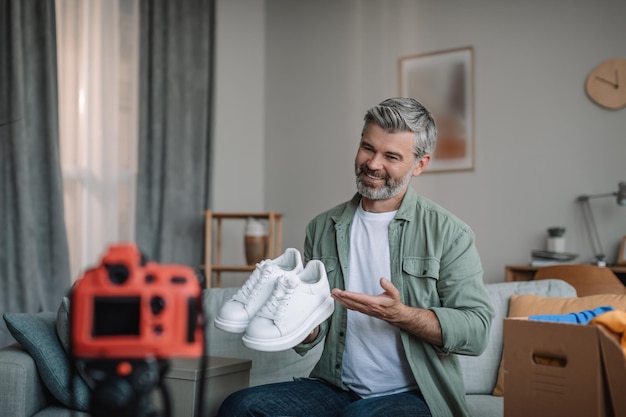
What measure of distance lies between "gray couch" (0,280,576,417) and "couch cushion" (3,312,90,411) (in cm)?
3

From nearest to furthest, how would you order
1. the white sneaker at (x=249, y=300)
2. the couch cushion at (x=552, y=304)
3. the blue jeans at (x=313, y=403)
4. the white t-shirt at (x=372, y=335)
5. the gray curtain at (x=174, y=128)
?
the white sneaker at (x=249, y=300), the blue jeans at (x=313, y=403), the white t-shirt at (x=372, y=335), the couch cushion at (x=552, y=304), the gray curtain at (x=174, y=128)

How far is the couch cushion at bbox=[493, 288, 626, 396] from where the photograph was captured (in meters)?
2.09

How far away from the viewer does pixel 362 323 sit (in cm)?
167

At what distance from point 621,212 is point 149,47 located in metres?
2.97

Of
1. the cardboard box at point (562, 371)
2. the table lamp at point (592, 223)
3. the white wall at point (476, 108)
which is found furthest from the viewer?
the white wall at point (476, 108)

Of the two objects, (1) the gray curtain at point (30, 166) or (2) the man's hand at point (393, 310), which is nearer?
(2) the man's hand at point (393, 310)

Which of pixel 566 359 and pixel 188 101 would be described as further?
pixel 188 101

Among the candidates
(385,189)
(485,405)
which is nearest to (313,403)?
(385,189)

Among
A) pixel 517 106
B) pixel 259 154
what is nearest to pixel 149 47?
pixel 259 154

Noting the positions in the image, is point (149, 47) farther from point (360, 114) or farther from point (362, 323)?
point (362, 323)

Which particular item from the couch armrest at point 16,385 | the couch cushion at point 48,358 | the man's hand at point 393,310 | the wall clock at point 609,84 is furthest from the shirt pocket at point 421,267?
the wall clock at point 609,84

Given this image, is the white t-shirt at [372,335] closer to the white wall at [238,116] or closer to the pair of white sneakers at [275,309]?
the pair of white sneakers at [275,309]

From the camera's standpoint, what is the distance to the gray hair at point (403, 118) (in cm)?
169

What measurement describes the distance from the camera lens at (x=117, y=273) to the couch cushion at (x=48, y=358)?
4.71ft
